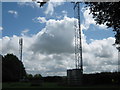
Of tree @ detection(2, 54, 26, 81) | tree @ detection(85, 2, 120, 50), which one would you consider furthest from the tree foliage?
tree @ detection(2, 54, 26, 81)

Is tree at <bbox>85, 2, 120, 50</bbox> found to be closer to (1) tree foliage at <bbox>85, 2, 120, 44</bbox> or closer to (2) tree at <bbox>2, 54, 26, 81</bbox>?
(1) tree foliage at <bbox>85, 2, 120, 44</bbox>

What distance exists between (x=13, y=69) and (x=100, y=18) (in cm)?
7486

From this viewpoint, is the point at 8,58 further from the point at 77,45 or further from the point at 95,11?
the point at 95,11

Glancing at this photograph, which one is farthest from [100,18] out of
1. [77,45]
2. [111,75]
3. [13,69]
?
[13,69]

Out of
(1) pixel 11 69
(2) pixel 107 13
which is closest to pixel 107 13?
(2) pixel 107 13

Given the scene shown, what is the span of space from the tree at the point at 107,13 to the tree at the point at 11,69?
226 ft

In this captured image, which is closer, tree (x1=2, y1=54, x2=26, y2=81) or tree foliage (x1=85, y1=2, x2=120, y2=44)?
tree foliage (x1=85, y1=2, x2=120, y2=44)

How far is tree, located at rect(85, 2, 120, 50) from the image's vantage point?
66.7 ft

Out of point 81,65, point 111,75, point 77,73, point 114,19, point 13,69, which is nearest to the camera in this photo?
point 114,19

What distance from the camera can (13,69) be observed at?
3698 inches

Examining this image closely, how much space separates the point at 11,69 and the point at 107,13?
7534 centimetres

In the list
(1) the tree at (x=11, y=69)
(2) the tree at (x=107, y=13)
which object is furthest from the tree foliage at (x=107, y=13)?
(1) the tree at (x=11, y=69)

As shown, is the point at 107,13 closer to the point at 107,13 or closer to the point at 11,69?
the point at 107,13

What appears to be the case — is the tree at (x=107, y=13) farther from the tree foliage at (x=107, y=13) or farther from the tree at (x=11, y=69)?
the tree at (x=11, y=69)
